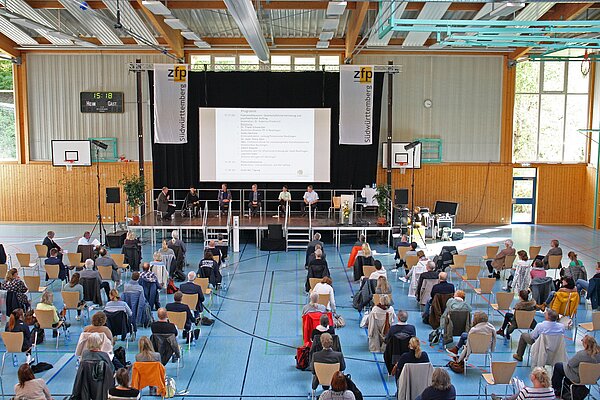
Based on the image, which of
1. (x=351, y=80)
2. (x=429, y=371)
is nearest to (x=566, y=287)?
(x=429, y=371)

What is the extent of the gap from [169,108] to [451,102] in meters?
11.0

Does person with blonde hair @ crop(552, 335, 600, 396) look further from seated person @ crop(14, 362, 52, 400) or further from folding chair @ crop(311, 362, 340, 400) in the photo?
seated person @ crop(14, 362, 52, 400)

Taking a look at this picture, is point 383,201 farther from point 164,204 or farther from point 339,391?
point 339,391

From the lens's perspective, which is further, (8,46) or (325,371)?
(8,46)

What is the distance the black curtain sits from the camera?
22.7 meters

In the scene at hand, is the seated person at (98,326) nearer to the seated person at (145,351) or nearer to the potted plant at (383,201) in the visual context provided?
the seated person at (145,351)

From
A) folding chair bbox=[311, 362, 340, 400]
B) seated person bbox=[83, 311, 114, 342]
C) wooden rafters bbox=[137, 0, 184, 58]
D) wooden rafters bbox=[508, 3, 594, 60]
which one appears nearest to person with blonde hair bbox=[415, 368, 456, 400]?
folding chair bbox=[311, 362, 340, 400]

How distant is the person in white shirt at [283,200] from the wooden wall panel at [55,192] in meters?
5.71

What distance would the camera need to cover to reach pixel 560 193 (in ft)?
80.7

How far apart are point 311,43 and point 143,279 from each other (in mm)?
14470

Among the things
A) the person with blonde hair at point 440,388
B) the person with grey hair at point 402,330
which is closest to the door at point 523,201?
the person with grey hair at point 402,330

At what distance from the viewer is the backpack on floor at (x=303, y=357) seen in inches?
375

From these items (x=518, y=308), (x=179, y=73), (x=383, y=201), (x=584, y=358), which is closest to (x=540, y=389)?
(x=584, y=358)

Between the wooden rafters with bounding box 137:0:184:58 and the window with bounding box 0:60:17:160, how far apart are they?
7011 millimetres
